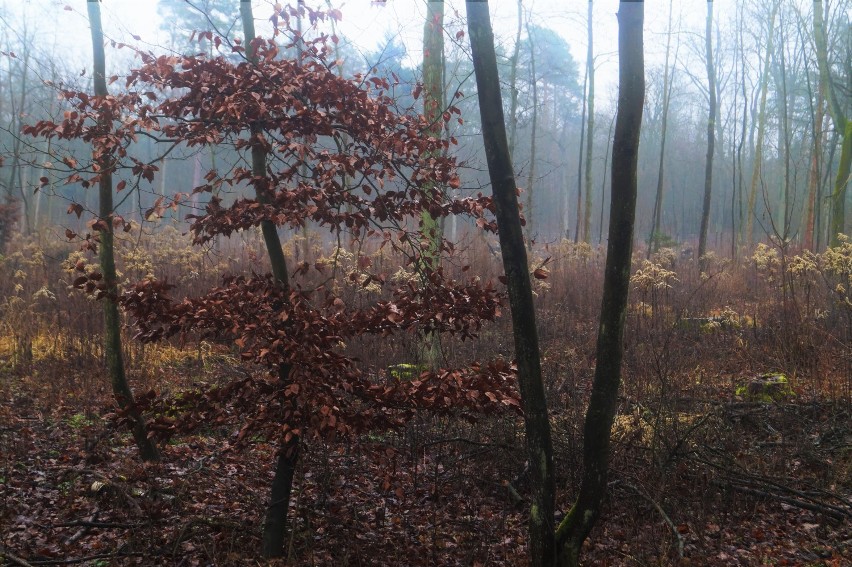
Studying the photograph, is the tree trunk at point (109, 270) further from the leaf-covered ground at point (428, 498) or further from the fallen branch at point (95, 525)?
the fallen branch at point (95, 525)

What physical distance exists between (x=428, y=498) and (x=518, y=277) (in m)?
2.61

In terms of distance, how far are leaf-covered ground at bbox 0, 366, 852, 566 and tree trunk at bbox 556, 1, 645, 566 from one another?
2.52ft

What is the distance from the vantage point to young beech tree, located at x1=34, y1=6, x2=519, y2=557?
3.55 meters

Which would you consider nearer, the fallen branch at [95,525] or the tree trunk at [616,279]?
the tree trunk at [616,279]

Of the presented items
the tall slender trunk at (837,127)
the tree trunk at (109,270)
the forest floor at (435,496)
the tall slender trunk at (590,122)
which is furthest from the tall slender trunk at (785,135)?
the tree trunk at (109,270)

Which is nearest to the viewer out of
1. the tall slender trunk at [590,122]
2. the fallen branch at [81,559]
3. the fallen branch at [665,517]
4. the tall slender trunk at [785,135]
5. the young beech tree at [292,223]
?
the young beech tree at [292,223]

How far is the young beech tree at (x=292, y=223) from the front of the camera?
140 inches

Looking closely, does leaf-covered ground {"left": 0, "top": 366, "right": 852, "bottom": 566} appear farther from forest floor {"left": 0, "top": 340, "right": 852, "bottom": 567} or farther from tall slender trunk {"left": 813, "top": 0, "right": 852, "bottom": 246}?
tall slender trunk {"left": 813, "top": 0, "right": 852, "bottom": 246}

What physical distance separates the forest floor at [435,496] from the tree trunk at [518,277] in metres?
0.75

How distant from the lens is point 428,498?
17.7 ft

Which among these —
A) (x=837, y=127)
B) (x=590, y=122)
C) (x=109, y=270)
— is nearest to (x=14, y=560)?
(x=109, y=270)

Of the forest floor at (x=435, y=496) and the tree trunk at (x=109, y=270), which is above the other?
the tree trunk at (x=109, y=270)

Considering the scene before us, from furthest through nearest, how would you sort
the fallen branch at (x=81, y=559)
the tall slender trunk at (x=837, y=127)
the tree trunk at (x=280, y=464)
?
the tall slender trunk at (x=837, y=127) → the tree trunk at (x=280, y=464) → the fallen branch at (x=81, y=559)

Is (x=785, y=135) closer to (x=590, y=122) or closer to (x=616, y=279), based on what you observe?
(x=590, y=122)
